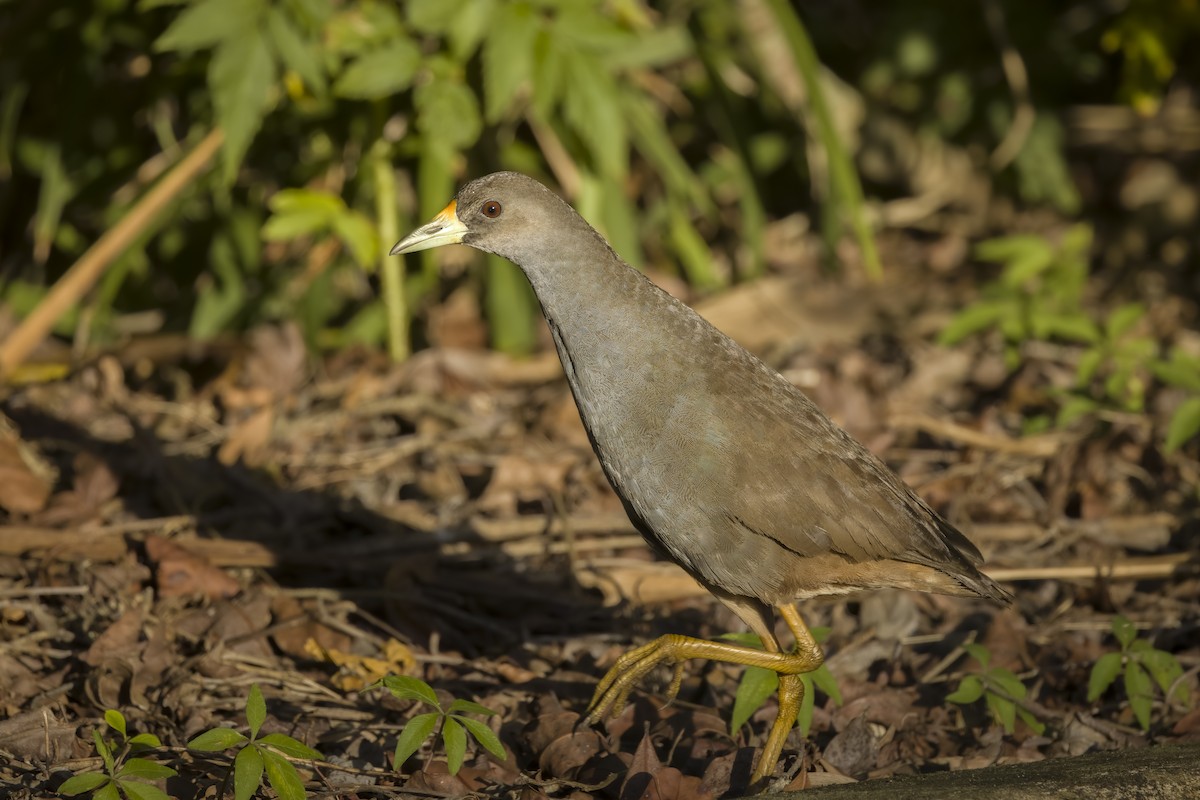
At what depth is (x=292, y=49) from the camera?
5031mm

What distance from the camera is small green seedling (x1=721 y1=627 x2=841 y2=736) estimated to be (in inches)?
141

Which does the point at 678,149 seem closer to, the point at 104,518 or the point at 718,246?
the point at 718,246

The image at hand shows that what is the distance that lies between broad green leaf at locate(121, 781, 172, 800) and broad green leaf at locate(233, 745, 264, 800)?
0.16m

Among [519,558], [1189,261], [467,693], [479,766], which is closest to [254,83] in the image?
[519,558]

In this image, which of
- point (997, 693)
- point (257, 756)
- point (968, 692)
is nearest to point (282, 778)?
point (257, 756)

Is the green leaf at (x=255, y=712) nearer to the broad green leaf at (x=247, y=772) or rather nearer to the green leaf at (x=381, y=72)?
the broad green leaf at (x=247, y=772)

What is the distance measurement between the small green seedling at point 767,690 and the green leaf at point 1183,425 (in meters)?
1.67

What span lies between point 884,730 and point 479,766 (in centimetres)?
118

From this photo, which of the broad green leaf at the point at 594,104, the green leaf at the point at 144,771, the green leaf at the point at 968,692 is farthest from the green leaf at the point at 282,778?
the broad green leaf at the point at 594,104

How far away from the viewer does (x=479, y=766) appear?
351cm

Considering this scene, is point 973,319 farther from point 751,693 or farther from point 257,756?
point 257,756

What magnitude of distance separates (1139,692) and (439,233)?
2.30 metres

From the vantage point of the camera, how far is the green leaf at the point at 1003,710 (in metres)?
3.64

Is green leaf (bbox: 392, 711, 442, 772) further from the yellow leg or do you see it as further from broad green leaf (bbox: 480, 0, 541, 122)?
broad green leaf (bbox: 480, 0, 541, 122)
